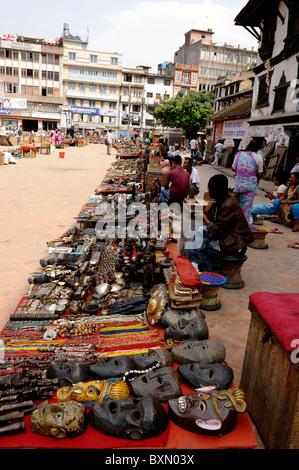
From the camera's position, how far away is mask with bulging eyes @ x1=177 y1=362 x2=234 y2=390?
2898mm

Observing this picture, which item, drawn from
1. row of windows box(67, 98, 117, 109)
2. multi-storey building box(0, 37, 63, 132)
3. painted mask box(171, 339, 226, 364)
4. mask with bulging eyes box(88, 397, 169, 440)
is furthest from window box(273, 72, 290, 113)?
row of windows box(67, 98, 117, 109)

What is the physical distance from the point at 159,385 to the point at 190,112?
40.7 meters

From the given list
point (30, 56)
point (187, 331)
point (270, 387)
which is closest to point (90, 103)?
point (30, 56)

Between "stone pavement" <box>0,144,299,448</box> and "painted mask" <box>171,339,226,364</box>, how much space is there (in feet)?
1.96

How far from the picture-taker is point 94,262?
6059mm

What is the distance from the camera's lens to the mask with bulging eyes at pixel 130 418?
96.5 inches

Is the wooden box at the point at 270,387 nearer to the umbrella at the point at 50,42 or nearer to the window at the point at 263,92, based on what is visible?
the window at the point at 263,92

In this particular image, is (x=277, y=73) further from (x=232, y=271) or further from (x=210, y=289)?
(x=210, y=289)

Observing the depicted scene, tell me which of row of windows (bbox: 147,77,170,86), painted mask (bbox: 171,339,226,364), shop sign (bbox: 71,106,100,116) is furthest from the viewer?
row of windows (bbox: 147,77,170,86)

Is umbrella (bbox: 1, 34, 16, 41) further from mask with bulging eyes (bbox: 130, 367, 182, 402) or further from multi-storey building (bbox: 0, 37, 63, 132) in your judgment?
mask with bulging eyes (bbox: 130, 367, 182, 402)

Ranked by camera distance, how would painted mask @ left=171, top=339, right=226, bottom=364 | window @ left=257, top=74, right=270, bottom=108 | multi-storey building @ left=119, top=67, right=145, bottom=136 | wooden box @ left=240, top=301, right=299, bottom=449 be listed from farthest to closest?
multi-storey building @ left=119, top=67, right=145, bottom=136, window @ left=257, top=74, right=270, bottom=108, painted mask @ left=171, top=339, right=226, bottom=364, wooden box @ left=240, top=301, right=299, bottom=449

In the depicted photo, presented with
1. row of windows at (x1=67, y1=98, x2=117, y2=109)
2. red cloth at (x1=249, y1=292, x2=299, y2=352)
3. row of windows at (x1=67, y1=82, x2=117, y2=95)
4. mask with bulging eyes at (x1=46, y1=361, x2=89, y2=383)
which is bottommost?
mask with bulging eyes at (x1=46, y1=361, x2=89, y2=383)

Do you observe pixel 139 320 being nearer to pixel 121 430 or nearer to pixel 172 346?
pixel 172 346

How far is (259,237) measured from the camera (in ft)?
25.3
